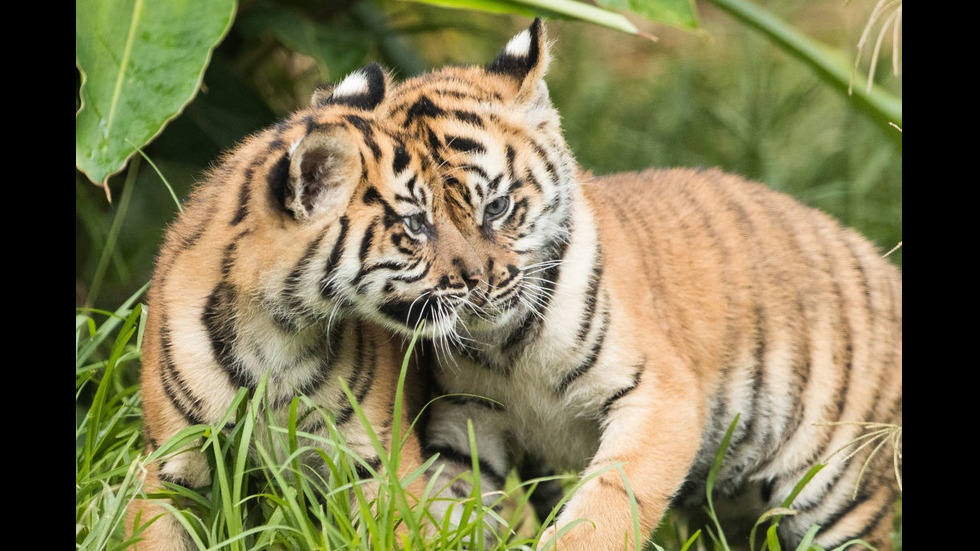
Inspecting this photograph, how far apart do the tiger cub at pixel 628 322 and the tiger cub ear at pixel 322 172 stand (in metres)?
0.20

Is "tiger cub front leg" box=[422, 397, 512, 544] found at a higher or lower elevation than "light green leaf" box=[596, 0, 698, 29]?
lower

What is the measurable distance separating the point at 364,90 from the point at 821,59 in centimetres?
209

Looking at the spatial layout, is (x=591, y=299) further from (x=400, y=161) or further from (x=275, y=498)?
(x=275, y=498)

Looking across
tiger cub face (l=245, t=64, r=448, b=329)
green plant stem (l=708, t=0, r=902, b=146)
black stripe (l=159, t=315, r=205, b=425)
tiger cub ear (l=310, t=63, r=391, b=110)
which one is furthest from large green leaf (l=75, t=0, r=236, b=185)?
green plant stem (l=708, t=0, r=902, b=146)

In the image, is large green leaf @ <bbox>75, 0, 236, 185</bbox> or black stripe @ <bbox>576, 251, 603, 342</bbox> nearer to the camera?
black stripe @ <bbox>576, 251, 603, 342</bbox>

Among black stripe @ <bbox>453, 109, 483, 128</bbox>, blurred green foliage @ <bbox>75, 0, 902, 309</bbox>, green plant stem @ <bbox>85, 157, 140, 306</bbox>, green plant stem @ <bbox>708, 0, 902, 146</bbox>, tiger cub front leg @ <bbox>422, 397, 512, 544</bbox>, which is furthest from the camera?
blurred green foliage @ <bbox>75, 0, 902, 309</bbox>

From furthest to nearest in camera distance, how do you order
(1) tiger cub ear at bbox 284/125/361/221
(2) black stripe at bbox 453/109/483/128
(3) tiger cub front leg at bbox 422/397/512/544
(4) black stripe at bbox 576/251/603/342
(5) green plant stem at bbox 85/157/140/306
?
1. (5) green plant stem at bbox 85/157/140/306
2. (3) tiger cub front leg at bbox 422/397/512/544
3. (4) black stripe at bbox 576/251/603/342
4. (2) black stripe at bbox 453/109/483/128
5. (1) tiger cub ear at bbox 284/125/361/221

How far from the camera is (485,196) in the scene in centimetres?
286

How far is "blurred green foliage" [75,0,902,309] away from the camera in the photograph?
5.02 m

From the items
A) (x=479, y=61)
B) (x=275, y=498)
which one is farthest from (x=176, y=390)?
(x=479, y=61)

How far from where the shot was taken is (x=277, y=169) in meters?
2.68

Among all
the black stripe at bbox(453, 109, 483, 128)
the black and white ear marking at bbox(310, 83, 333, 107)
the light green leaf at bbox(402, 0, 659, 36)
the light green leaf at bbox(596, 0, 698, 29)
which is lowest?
the black and white ear marking at bbox(310, 83, 333, 107)

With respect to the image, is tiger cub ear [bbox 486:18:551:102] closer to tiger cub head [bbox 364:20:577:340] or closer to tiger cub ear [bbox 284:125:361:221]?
tiger cub head [bbox 364:20:577:340]
